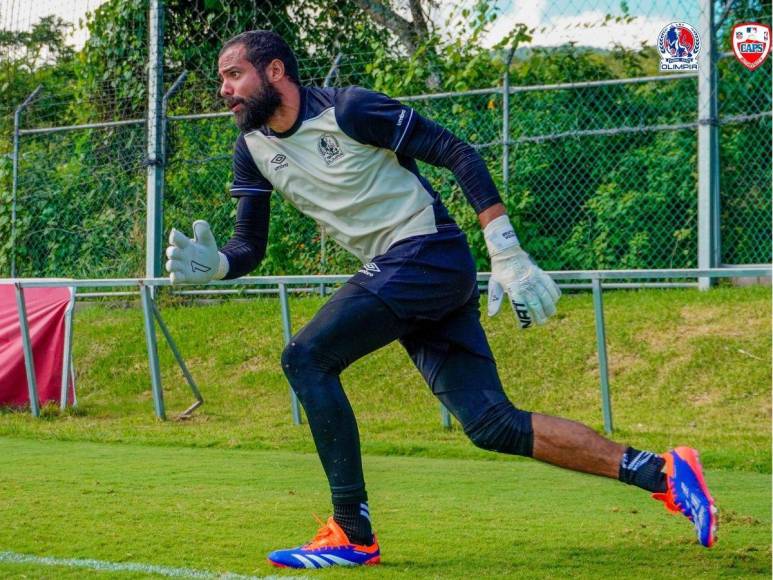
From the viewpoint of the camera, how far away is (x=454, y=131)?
11297mm

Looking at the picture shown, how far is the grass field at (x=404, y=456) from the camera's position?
4.45 m

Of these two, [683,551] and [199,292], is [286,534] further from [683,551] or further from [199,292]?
[199,292]

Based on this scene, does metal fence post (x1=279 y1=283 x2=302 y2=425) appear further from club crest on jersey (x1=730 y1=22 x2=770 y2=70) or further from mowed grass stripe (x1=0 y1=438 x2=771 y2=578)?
club crest on jersey (x1=730 y1=22 x2=770 y2=70)

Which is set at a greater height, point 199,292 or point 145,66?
point 145,66

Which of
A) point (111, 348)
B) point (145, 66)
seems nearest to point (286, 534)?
point (111, 348)

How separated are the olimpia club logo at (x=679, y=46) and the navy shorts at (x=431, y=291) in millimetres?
5910

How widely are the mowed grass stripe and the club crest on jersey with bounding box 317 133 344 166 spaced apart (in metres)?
1.47

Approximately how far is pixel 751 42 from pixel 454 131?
9.28 ft

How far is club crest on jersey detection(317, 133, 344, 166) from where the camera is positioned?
4.45m

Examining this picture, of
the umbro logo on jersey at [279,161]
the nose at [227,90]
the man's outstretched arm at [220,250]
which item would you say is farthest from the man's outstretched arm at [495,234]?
the man's outstretched arm at [220,250]

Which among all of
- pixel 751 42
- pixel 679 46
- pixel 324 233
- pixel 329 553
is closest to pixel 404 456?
pixel 329 553

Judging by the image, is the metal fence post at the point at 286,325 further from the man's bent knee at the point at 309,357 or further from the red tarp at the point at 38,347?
the man's bent knee at the point at 309,357

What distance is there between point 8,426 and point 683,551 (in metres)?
6.08

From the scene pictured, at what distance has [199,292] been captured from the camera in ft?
41.1
